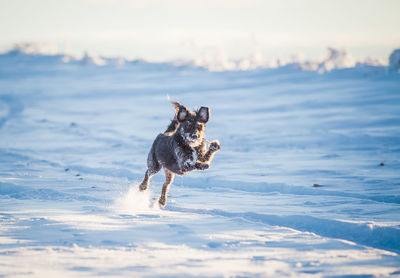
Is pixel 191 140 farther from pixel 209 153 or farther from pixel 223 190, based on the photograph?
pixel 223 190

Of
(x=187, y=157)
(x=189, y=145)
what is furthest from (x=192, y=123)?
(x=187, y=157)

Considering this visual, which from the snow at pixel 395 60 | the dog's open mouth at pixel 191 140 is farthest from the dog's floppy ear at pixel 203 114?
the snow at pixel 395 60

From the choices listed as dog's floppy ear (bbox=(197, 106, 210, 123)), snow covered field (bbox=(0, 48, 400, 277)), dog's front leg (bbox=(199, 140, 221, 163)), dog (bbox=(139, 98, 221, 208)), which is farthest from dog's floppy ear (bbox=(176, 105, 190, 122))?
snow covered field (bbox=(0, 48, 400, 277))

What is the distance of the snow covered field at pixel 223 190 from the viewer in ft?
14.4

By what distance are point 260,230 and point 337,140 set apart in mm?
8797

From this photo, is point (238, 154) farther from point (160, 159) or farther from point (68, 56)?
point (68, 56)

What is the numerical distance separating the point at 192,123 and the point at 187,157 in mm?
466

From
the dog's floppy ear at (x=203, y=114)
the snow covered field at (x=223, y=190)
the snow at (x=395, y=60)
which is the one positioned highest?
the snow at (x=395, y=60)

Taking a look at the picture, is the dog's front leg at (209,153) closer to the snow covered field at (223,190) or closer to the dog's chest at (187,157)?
the dog's chest at (187,157)

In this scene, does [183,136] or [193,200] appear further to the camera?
[193,200]

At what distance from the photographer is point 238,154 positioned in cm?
1243

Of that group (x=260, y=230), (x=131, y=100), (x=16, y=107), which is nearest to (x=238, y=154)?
(x=260, y=230)

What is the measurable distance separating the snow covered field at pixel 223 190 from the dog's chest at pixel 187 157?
743mm

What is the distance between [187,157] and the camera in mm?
6074
